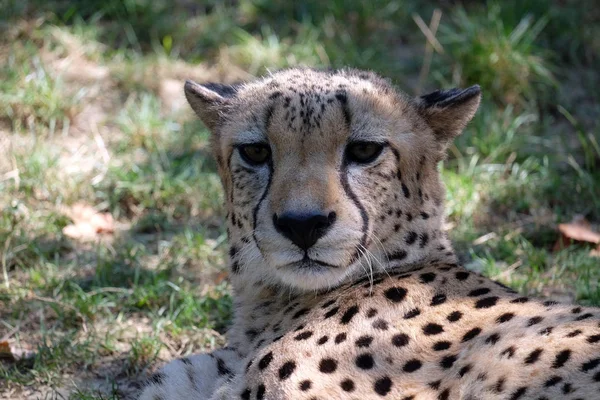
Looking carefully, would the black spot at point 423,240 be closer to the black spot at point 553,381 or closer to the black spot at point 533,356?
the black spot at point 533,356

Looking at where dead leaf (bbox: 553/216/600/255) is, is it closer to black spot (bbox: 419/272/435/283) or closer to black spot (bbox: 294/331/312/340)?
black spot (bbox: 419/272/435/283)

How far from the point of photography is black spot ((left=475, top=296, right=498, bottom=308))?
3844mm

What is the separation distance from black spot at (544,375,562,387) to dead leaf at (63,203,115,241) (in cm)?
341

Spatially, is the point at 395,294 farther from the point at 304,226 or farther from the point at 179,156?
the point at 179,156

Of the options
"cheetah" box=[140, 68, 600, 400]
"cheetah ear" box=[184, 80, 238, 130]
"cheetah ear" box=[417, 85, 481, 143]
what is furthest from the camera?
"cheetah ear" box=[184, 80, 238, 130]

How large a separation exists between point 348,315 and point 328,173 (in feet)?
1.91

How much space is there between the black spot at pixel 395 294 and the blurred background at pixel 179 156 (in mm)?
1377

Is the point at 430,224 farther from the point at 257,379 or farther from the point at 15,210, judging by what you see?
the point at 15,210

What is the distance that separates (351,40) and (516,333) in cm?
486

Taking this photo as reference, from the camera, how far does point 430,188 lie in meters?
4.39

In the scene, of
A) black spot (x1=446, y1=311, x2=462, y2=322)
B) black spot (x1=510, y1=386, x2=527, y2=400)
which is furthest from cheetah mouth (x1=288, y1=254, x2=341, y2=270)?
black spot (x1=510, y1=386, x2=527, y2=400)

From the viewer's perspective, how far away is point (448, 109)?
14.6 feet

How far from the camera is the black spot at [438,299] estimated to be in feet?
12.8

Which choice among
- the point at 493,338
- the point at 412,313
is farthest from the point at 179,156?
the point at 493,338
